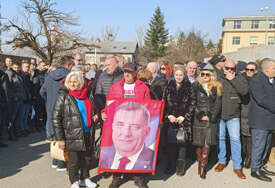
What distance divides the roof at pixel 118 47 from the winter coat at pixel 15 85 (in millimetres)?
61516

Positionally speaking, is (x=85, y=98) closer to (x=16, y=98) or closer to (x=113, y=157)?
(x=113, y=157)

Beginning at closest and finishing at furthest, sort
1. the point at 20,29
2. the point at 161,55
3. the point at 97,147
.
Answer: the point at 97,147
the point at 20,29
the point at 161,55

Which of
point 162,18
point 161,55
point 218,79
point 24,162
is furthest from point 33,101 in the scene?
point 162,18

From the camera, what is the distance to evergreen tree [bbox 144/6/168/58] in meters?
56.2

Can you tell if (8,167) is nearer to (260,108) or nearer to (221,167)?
(221,167)

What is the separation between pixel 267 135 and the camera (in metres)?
4.25

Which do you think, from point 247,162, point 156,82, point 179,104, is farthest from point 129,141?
point 247,162

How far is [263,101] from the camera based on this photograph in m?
4.02

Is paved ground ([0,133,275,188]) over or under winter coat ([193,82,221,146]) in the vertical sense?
under

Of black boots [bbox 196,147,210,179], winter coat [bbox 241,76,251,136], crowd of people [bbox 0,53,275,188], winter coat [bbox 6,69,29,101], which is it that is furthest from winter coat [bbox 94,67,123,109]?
winter coat [bbox 6,69,29,101]

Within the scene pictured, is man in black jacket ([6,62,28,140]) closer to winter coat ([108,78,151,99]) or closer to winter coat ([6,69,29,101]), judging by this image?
winter coat ([6,69,29,101])

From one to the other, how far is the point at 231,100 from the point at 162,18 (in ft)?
192

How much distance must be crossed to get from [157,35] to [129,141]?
185ft

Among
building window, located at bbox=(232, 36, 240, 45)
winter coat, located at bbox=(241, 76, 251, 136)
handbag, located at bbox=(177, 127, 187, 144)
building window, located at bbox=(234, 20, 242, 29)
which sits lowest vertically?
handbag, located at bbox=(177, 127, 187, 144)
